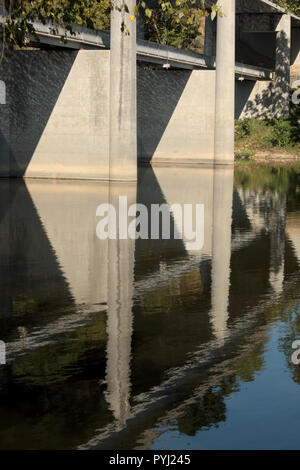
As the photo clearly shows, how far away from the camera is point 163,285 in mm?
13953

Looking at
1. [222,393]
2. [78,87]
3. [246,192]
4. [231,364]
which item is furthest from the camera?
[78,87]

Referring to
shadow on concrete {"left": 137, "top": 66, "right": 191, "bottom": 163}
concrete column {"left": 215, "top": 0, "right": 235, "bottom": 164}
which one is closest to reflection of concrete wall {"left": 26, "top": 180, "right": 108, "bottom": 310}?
concrete column {"left": 215, "top": 0, "right": 235, "bottom": 164}

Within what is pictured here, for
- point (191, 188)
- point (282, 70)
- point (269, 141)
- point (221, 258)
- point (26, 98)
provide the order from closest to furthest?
1. point (221, 258)
2. point (191, 188)
3. point (26, 98)
4. point (269, 141)
5. point (282, 70)

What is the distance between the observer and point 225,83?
4819 centimetres

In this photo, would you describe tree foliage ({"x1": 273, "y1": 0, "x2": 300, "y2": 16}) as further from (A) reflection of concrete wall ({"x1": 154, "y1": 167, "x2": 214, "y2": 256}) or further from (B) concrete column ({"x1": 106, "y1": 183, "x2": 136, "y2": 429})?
(B) concrete column ({"x1": 106, "y1": 183, "x2": 136, "y2": 429})

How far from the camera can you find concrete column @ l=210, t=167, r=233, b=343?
1136cm

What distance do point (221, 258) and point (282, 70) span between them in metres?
51.8

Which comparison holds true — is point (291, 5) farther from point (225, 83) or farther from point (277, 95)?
point (225, 83)

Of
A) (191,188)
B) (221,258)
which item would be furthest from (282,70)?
(221,258)

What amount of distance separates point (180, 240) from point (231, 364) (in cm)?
1049

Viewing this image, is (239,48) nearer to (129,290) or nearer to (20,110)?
(20,110)

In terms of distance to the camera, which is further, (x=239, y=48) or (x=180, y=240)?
(x=239, y=48)
